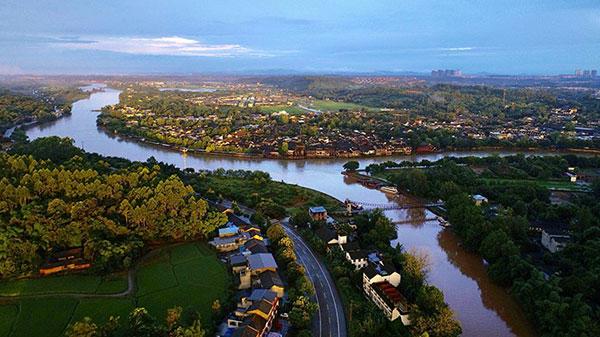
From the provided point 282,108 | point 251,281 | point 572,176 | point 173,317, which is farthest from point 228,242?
point 282,108

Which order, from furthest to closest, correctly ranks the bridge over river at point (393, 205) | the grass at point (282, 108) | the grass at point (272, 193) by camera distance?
1. the grass at point (282, 108)
2. the bridge over river at point (393, 205)
3. the grass at point (272, 193)

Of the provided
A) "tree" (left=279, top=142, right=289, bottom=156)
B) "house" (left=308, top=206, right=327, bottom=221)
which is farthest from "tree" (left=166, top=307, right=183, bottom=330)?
"tree" (left=279, top=142, right=289, bottom=156)

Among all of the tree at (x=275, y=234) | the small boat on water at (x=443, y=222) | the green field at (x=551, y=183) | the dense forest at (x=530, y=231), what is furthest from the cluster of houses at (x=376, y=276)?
the green field at (x=551, y=183)

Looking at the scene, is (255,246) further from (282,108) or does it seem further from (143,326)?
(282,108)

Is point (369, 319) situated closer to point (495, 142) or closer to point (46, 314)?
point (46, 314)

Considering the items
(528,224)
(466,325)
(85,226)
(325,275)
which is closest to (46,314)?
(85,226)

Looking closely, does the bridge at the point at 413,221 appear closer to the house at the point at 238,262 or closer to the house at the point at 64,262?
the house at the point at 238,262
